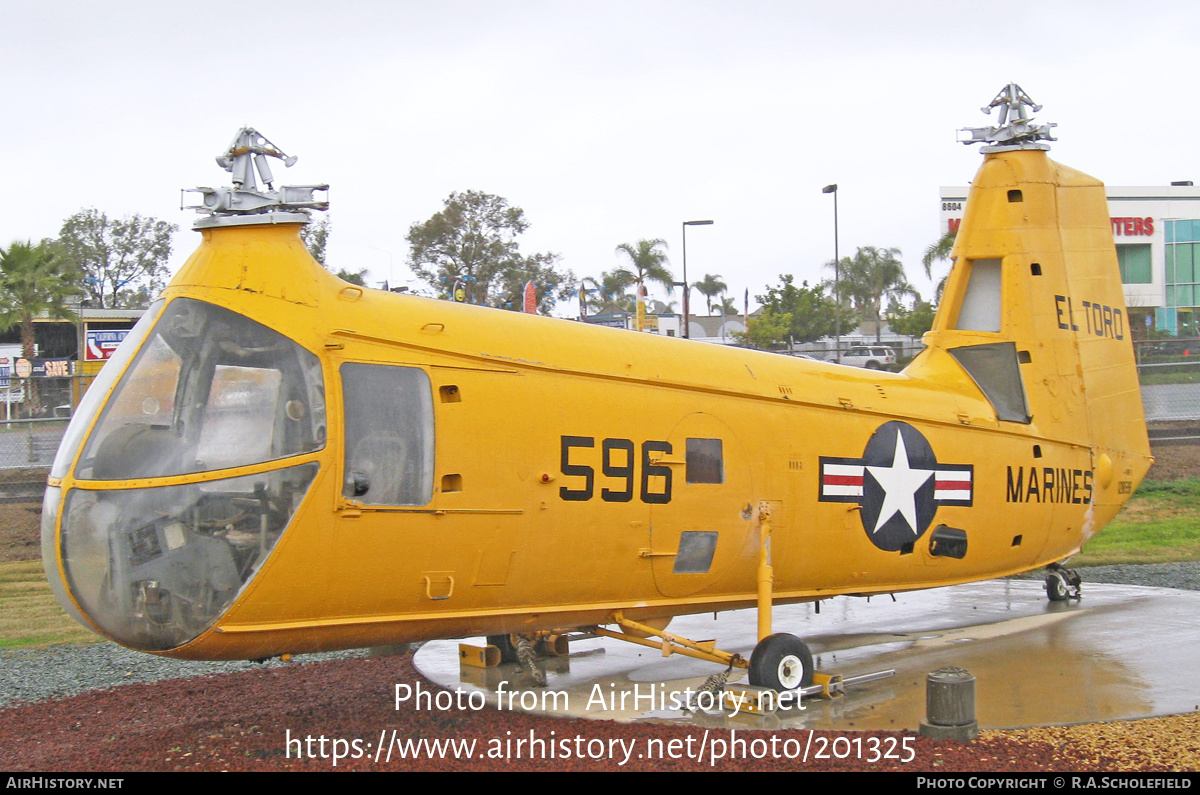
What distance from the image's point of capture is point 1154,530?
1972cm

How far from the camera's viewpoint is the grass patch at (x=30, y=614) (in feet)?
41.4

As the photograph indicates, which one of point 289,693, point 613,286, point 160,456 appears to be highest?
point 613,286

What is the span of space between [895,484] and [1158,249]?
53601mm

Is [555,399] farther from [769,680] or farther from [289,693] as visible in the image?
[289,693]

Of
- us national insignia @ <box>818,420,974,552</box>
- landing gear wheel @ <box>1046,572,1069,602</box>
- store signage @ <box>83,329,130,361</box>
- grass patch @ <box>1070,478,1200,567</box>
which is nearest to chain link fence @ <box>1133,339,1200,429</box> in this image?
grass patch @ <box>1070,478,1200,567</box>

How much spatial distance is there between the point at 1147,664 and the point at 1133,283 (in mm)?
51718

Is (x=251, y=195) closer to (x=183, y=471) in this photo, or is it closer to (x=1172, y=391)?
(x=183, y=471)

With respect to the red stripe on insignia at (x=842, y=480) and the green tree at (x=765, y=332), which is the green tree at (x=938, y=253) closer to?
the green tree at (x=765, y=332)

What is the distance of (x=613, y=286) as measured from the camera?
1998 inches

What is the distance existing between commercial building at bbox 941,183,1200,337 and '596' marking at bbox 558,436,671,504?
50.8 metres

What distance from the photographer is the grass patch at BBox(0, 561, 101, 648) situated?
41.4 feet

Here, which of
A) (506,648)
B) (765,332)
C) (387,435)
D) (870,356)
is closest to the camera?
(387,435)

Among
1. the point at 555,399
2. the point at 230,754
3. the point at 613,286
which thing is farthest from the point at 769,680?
the point at 613,286

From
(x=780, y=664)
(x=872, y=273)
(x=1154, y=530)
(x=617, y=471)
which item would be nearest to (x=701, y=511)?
(x=617, y=471)
